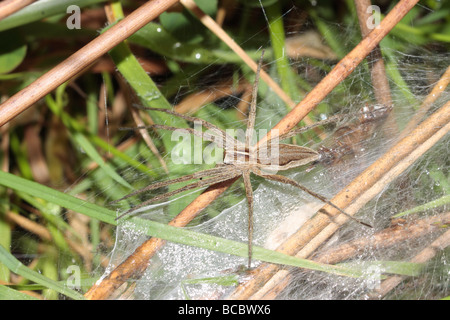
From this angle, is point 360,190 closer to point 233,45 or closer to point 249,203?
point 249,203

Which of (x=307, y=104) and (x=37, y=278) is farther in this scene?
(x=307, y=104)

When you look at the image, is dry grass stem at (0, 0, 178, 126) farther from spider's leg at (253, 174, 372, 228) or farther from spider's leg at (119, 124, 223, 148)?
spider's leg at (253, 174, 372, 228)

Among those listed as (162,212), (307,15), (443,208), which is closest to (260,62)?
(307,15)

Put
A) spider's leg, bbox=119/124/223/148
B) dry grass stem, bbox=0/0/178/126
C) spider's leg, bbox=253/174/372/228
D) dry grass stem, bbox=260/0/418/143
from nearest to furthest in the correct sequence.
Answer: dry grass stem, bbox=0/0/178/126 → spider's leg, bbox=253/174/372/228 → dry grass stem, bbox=260/0/418/143 → spider's leg, bbox=119/124/223/148

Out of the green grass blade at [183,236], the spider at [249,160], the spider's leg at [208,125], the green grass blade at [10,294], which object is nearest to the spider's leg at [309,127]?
the spider at [249,160]

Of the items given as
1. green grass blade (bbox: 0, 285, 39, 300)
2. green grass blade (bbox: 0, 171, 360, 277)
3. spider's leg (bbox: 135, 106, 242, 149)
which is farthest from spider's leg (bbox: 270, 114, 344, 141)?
green grass blade (bbox: 0, 285, 39, 300)

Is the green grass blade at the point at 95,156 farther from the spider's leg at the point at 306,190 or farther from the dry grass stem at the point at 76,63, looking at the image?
the spider's leg at the point at 306,190

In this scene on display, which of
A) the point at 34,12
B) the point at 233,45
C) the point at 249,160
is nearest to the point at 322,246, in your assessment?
the point at 249,160

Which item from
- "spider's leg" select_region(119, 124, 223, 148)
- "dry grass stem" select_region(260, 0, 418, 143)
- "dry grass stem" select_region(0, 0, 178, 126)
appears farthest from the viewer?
"spider's leg" select_region(119, 124, 223, 148)
